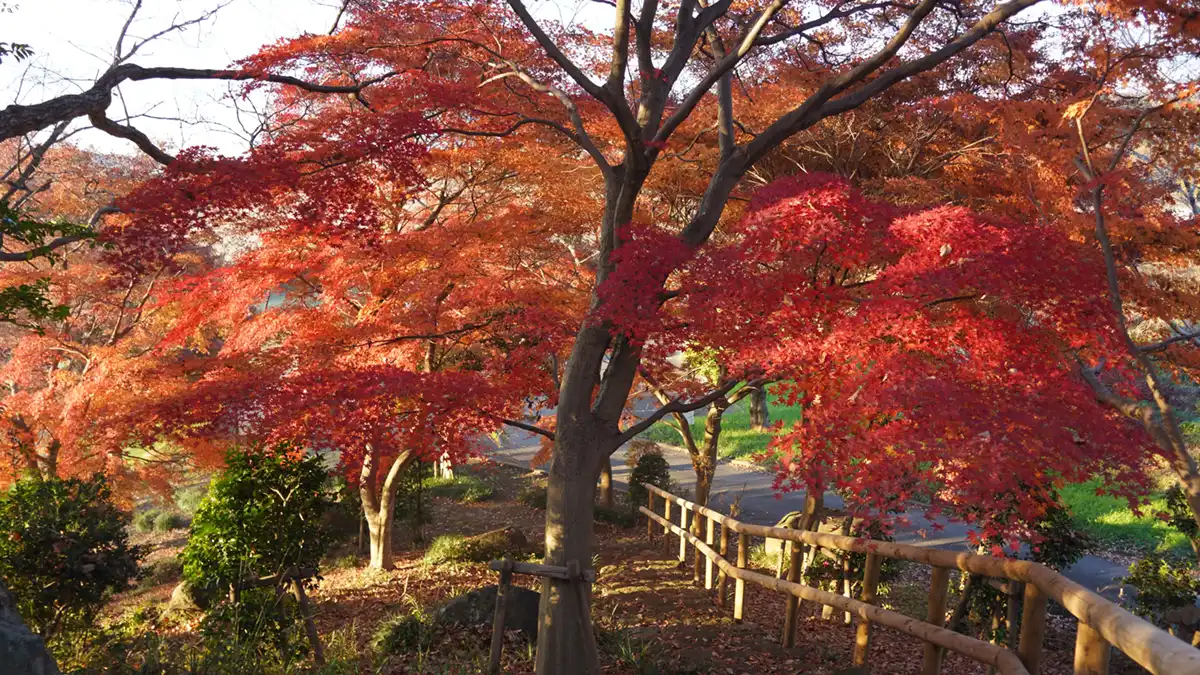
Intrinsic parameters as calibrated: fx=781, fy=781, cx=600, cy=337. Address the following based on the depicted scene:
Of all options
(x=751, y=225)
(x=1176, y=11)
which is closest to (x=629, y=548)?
(x=751, y=225)

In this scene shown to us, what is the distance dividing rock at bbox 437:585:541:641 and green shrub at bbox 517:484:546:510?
9.61 meters

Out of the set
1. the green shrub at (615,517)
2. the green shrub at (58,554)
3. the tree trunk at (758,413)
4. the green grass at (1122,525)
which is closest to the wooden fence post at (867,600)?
the green shrub at (58,554)

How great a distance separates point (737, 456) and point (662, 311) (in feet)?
56.8

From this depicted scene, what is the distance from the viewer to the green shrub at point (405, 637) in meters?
6.94

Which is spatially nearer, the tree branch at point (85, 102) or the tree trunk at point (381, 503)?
the tree branch at point (85, 102)

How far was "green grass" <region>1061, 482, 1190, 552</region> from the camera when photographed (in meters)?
14.1

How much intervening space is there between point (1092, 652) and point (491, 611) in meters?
5.41

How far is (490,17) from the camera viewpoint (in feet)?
25.7

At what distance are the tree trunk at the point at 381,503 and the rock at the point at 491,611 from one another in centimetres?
409

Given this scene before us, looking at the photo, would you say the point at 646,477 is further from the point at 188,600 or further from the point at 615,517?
the point at 188,600

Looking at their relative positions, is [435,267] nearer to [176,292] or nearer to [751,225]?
[751,225]

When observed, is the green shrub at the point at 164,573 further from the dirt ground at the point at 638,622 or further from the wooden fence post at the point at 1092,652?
the wooden fence post at the point at 1092,652

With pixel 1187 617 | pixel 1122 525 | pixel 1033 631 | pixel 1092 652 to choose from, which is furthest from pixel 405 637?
pixel 1122 525

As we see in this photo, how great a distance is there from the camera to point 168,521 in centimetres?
1769
